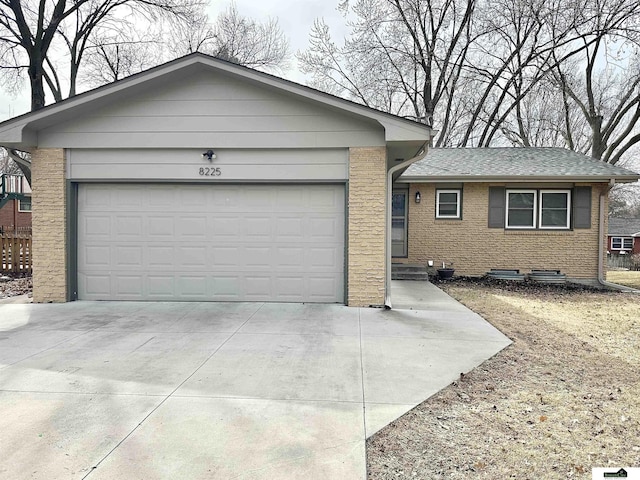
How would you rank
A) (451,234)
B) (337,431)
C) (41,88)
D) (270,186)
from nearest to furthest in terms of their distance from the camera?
(337,431)
(270,186)
(451,234)
(41,88)

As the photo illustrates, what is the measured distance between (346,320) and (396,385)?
106 inches

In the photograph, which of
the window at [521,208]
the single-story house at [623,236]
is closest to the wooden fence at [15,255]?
the window at [521,208]

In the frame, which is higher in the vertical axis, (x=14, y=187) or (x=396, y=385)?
(x=14, y=187)

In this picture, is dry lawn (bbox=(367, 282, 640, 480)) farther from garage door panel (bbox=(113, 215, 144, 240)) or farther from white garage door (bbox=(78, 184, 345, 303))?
garage door panel (bbox=(113, 215, 144, 240))

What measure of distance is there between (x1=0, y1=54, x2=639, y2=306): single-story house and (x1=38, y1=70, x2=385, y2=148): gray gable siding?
0.06 feet

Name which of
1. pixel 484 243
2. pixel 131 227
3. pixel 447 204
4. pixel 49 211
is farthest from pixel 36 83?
pixel 484 243

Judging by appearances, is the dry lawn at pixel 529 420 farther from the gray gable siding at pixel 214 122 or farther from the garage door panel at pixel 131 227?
the garage door panel at pixel 131 227

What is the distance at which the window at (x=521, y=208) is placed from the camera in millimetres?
12711

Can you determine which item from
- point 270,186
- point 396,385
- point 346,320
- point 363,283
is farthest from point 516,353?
point 270,186

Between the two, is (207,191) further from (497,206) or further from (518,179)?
(518,179)

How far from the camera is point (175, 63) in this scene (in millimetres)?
7273

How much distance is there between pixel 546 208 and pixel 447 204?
2.89 meters

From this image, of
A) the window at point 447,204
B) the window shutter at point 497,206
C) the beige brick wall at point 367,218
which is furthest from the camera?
the window at point 447,204

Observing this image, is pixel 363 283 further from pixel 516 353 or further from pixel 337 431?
pixel 337 431
